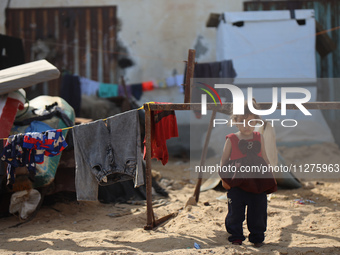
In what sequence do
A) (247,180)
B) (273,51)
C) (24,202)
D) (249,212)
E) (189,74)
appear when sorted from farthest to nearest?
(273,51) < (24,202) < (189,74) < (249,212) < (247,180)

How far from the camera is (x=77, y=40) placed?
1047 centimetres

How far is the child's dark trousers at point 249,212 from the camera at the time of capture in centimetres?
397

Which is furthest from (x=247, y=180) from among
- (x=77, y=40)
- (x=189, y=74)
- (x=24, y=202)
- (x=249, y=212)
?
(x=77, y=40)

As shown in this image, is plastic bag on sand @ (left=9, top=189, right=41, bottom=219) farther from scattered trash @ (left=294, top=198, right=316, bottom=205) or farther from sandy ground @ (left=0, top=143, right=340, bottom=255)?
scattered trash @ (left=294, top=198, right=316, bottom=205)

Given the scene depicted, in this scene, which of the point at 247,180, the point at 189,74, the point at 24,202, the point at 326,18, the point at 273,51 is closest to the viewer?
the point at 247,180

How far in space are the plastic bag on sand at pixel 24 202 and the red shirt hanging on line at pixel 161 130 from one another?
5.79ft

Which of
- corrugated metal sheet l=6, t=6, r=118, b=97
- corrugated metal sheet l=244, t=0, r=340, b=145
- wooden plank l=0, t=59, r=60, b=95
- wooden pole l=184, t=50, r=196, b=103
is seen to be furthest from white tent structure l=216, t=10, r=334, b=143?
wooden plank l=0, t=59, r=60, b=95

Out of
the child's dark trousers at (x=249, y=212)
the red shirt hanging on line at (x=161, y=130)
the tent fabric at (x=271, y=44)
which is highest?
the tent fabric at (x=271, y=44)

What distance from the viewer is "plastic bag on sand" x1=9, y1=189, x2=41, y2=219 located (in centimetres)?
523

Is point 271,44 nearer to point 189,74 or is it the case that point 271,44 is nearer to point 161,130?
point 189,74

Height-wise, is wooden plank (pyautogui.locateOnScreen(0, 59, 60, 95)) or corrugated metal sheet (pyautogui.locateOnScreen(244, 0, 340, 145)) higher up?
corrugated metal sheet (pyautogui.locateOnScreen(244, 0, 340, 145))

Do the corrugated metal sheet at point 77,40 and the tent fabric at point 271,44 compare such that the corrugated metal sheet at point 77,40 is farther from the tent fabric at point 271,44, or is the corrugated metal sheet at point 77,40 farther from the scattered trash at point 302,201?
the scattered trash at point 302,201

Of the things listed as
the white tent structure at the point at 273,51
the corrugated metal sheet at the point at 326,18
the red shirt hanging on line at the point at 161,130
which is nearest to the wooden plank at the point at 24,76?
the red shirt hanging on line at the point at 161,130

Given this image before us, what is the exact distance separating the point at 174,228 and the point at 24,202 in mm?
1977
